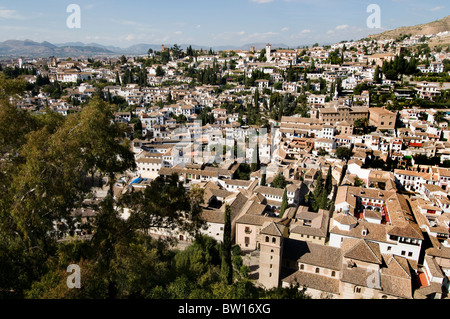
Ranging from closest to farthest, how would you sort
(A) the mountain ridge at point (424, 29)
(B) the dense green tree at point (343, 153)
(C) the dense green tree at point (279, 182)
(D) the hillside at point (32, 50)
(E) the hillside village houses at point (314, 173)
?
1. (E) the hillside village houses at point (314, 173)
2. (C) the dense green tree at point (279, 182)
3. (B) the dense green tree at point (343, 153)
4. (A) the mountain ridge at point (424, 29)
5. (D) the hillside at point (32, 50)

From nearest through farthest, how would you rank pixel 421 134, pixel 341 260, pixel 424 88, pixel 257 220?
pixel 341 260
pixel 257 220
pixel 421 134
pixel 424 88

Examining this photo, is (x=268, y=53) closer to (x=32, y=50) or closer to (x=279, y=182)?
(x=279, y=182)

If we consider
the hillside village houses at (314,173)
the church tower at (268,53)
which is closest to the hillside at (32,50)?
the hillside village houses at (314,173)

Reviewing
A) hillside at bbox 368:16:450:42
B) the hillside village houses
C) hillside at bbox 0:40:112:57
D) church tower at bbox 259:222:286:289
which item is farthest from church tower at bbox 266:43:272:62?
hillside at bbox 0:40:112:57

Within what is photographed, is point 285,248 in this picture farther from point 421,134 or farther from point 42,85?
point 42,85

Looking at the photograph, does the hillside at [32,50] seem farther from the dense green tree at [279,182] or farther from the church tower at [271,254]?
the church tower at [271,254]

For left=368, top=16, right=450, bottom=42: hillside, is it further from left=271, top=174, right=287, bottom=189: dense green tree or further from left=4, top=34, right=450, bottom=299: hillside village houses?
left=271, top=174, right=287, bottom=189: dense green tree

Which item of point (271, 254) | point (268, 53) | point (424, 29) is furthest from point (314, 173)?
point (424, 29)
